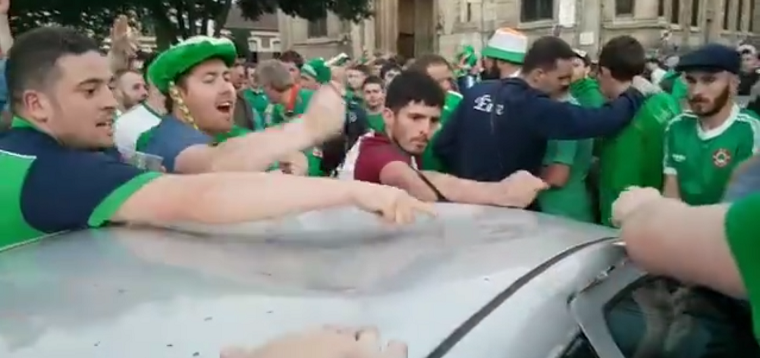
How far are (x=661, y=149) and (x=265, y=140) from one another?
2.83 m

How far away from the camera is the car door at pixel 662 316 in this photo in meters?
1.58

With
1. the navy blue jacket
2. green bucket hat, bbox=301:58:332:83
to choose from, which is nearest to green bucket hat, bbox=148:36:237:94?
the navy blue jacket

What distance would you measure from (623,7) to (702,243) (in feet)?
109

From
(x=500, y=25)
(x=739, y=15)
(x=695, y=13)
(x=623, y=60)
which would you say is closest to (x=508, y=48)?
(x=623, y=60)

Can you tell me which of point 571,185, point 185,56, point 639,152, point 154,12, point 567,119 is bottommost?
point 571,185

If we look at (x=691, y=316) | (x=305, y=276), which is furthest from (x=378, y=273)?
(x=691, y=316)

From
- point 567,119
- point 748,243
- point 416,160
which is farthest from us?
point 567,119

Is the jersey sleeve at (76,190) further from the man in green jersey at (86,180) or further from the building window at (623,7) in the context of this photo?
the building window at (623,7)

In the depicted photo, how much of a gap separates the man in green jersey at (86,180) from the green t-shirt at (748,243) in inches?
28.7

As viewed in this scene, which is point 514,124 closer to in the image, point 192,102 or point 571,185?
point 571,185

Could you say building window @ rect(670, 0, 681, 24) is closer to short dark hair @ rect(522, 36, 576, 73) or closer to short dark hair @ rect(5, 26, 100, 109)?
short dark hair @ rect(522, 36, 576, 73)

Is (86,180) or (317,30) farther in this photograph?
(317,30)

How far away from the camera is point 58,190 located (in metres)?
2.00

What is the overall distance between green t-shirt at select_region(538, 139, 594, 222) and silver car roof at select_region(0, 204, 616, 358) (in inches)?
89.9
